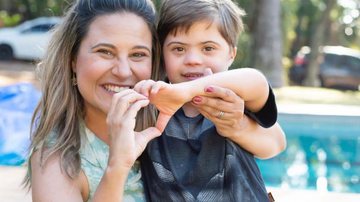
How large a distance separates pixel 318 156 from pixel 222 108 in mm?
7237

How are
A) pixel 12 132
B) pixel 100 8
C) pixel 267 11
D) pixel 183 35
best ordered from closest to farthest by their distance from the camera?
pixel 100 8, pixel 183 35, pixel 12 132, pixel 267 11

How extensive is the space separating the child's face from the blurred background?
17.5 inches

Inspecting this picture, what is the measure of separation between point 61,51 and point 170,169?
0.52 m

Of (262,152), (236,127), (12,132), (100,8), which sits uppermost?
(100,8)

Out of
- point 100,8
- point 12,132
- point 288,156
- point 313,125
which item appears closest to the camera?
point 100,8

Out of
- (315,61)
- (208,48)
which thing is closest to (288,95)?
(315,61)

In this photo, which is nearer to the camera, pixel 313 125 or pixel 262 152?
pixel 262 152

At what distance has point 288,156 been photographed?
8688 mm

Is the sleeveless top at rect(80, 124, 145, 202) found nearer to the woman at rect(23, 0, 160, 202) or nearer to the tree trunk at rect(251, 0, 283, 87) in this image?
the woman at rect(23, 0, 160, 202)

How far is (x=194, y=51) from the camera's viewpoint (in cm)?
216

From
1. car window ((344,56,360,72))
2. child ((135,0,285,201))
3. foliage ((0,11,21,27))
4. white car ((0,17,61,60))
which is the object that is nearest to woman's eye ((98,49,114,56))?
child ((135,0,285,201))

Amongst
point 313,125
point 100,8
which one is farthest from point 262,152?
point 313,125

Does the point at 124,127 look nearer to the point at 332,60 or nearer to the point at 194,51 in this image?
the point at 194,51

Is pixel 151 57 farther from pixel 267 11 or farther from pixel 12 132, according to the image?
pixel 267 11
